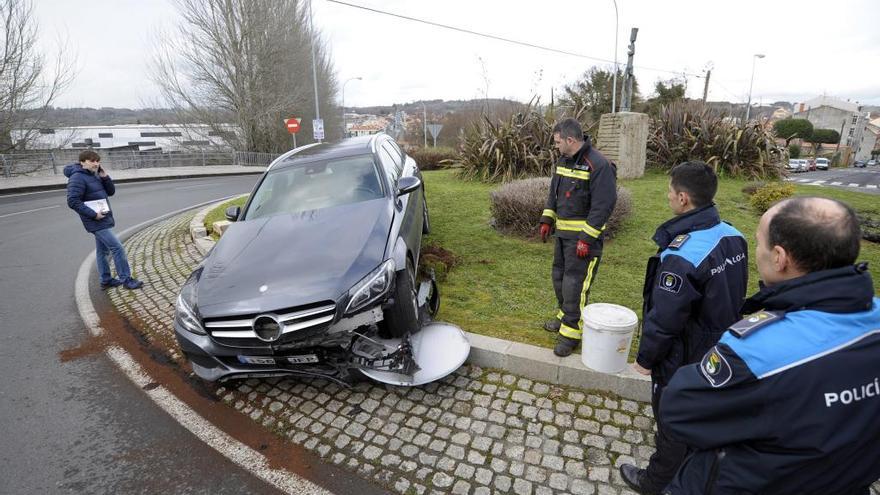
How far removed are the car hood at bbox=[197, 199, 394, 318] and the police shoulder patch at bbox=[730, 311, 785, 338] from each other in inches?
87.8

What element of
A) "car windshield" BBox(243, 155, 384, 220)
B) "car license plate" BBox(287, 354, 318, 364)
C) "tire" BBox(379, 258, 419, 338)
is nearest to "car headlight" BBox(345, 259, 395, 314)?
"tire" BBox(379, 258, 419, 338)

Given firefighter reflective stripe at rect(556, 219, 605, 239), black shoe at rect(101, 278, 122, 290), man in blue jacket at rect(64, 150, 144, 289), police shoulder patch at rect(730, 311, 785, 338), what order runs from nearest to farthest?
police shoulder patch at rect(730, 311, 785, 338) < firefighter reflective stripe at rect(556, 219, 605, 239) < man in blue jacket at rect(64, 150, 144, 289) < black shoe at rect(101, 278, 122, 290)

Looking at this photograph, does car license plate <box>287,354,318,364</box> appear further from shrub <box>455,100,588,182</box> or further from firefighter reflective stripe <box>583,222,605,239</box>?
shrub <box>455,100,588,182</box>

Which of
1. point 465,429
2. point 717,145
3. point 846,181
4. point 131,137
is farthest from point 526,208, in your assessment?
point 131,137

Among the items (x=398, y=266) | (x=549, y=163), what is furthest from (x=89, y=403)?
(x=549, y=163)

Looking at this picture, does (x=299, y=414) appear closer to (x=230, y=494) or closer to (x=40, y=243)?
(x=230, y=494)

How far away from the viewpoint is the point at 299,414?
3.10m

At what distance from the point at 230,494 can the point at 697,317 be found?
2.62 meters

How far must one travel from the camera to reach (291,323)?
9.43ft

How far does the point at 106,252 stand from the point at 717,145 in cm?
1375

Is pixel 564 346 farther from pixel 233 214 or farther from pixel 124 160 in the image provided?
pixel 124 160

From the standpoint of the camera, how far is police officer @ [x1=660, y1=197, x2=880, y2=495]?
116cm

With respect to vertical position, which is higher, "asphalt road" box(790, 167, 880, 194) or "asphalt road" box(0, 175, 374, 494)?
"asphalt road" box(0, 175, 374, 494)

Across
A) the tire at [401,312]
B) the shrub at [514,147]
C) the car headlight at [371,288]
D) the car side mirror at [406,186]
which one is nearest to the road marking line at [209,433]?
the car headlight at [371,288]
